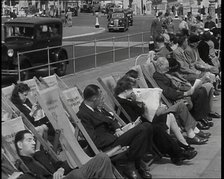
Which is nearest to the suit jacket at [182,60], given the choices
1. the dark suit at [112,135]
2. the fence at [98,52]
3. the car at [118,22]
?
the dark suit at [112,135]

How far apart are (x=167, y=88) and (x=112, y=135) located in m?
2.43

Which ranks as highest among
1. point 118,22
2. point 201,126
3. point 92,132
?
point 92,132

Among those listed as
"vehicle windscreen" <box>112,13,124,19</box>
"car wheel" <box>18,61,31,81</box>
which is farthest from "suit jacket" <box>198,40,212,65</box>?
"vehicle windscreen" <box>112,13,124,19</box>

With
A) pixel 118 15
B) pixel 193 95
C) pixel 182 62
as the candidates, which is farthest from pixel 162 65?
pixel 118 15

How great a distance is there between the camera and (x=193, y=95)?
8.30 metres

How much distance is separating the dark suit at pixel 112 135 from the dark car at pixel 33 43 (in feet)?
26.7

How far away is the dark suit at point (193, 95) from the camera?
8102 millimetres

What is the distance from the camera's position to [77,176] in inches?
186

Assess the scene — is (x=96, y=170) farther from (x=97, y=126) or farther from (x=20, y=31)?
(x=20, y=31)

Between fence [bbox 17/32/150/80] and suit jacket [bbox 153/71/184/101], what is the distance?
5959 mm

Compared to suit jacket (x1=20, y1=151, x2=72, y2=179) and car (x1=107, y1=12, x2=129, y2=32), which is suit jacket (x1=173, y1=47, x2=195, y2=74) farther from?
car (x1=107, y1=12, x2=129, y2=32)

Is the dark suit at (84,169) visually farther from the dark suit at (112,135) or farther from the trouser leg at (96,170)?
the dark suit at (112,135)

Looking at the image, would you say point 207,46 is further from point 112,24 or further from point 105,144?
point 112,24

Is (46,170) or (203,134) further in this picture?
(203,134)
